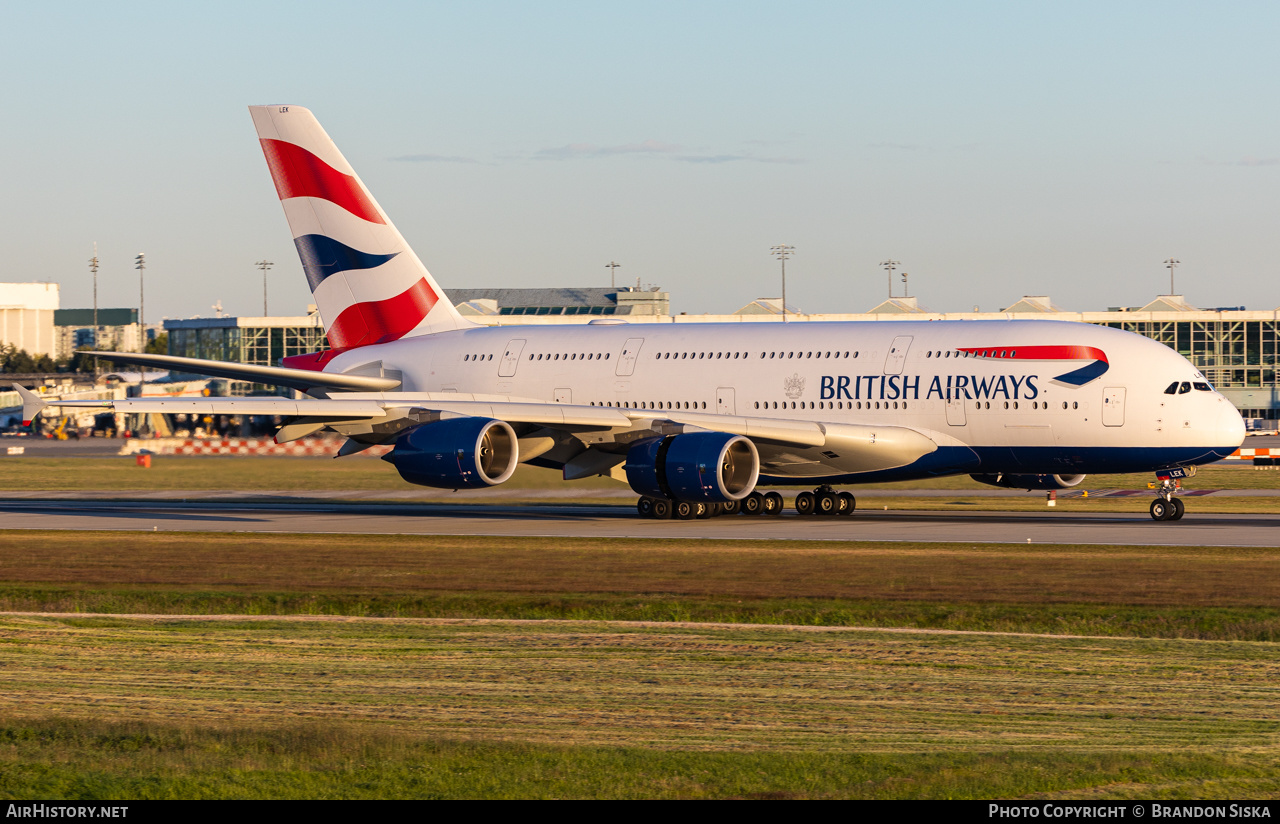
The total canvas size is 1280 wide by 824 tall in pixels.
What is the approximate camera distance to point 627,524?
34.5 metres

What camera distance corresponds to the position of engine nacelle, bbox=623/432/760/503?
109 feet

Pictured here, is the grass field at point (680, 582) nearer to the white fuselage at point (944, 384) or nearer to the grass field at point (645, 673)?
the grass field at point (645, 673)

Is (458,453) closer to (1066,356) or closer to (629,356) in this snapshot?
(629,356)

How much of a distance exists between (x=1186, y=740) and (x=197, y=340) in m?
125

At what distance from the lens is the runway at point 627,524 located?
29844 millimetres

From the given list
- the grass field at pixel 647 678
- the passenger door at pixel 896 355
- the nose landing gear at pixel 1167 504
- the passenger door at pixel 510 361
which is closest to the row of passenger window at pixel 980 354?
the passenger door at pixel 896 355

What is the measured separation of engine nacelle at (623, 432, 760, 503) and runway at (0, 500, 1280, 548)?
0.82m

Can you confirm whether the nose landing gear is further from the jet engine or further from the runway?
the jet engine

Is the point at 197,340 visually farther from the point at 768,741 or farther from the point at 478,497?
the point at 768,741

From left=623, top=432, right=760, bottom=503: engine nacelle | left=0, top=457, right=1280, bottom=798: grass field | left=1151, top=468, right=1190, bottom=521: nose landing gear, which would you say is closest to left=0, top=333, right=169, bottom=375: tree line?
left=623, top=432, right=760, bottom=503: engine nacelle

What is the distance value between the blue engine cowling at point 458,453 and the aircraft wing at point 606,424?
2.24ft

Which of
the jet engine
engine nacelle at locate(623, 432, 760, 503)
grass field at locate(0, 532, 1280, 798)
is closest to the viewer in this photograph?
grass field at locate(0, 532, 1280, 798)

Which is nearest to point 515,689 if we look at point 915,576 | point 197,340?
point 915,576

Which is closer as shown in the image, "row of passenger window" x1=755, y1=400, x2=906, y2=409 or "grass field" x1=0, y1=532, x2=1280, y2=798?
"grass field" x1=0, y1=532, x2=1280, y2=798
